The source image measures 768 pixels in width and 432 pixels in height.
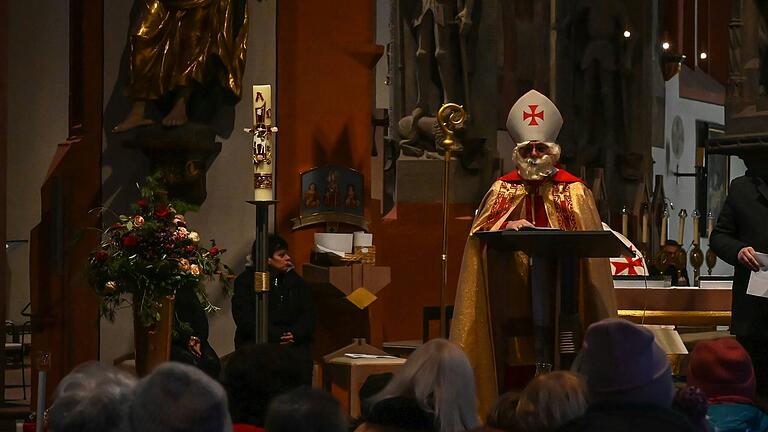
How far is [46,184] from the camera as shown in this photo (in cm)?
1079

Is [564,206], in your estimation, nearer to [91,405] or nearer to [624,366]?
[624,366]

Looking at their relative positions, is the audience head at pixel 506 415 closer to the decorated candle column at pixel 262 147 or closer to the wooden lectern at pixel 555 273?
the wooden lectern at pixel 555 273

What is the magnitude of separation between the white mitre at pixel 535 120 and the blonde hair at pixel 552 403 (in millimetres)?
4717

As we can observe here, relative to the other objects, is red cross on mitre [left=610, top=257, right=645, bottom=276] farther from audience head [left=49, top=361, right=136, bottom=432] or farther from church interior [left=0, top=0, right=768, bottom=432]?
audience head [left=49, top=361, right=136, bottom=432]

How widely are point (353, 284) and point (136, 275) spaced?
2.48 metres

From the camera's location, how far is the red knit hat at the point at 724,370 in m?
4.93

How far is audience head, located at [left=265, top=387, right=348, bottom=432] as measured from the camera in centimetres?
362

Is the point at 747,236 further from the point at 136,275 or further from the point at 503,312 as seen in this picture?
the point at 136,275

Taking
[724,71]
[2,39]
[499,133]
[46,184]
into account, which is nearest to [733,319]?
[46,184]

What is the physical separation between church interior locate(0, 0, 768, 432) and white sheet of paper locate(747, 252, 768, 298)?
0.02 metres

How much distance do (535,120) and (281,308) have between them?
7.72 feet

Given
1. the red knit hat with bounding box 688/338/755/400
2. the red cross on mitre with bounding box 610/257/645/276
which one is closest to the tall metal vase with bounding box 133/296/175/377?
the red cross on mitre with bounding box 610/257/645/276

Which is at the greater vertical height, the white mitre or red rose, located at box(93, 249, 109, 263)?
the white mitre

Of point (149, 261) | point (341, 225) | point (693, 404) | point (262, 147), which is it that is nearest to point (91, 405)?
point (693, 404)
